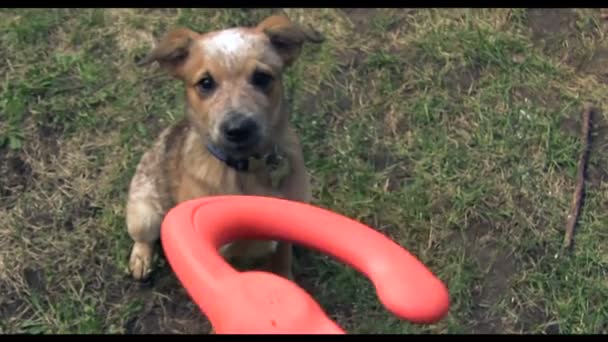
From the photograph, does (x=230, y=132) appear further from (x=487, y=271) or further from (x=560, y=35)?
(x=560, y=35)

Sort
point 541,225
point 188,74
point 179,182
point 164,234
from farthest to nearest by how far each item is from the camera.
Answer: point 541,225, point 179,182, point 188,74, point 164,234

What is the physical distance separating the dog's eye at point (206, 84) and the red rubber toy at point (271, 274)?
119 centimetres

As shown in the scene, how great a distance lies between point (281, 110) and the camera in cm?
386

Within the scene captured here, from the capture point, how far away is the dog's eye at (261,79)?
12.2ft

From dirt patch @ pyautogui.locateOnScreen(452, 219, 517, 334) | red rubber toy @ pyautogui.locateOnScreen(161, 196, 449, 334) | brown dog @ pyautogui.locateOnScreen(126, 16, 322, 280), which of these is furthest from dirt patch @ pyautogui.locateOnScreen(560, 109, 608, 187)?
red rubber toy @ pyautogui.locateOnScreen(161, 196, 449, 334)

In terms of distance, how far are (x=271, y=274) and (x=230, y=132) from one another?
1.32 meters

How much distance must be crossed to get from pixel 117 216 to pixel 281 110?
3.80 ft

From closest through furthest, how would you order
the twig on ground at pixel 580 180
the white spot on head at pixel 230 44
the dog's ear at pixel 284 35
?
the white spot on head at pixel 230 44
the dog's ear at pixel 284 35
the twig on ground at pixel 580 180

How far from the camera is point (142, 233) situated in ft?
13.7

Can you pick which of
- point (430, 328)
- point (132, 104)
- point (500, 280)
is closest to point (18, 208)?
point (132, 104)

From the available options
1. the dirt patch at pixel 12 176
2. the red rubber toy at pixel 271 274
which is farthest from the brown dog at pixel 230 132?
the red rubber toy at pixel 271 274

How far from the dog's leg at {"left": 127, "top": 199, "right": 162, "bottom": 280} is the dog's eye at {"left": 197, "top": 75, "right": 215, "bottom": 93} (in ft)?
2.25

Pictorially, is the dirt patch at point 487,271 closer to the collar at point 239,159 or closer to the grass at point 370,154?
the grass at point 370,154
